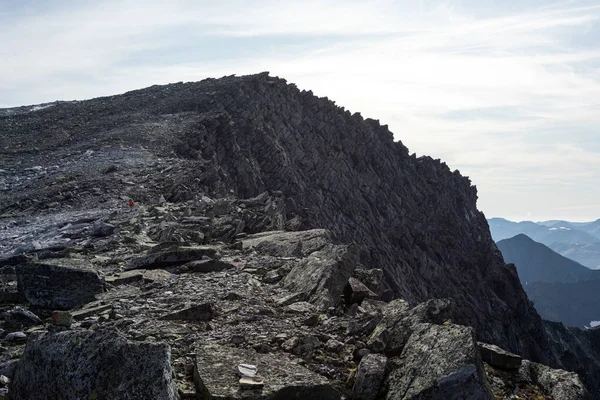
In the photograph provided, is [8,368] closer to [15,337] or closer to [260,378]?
[15,337]

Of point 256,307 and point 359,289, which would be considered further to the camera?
point 359,289

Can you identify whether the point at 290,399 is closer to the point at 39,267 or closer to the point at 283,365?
the point at 283,365

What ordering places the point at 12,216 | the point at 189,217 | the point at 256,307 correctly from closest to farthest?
1. the point at 256,307
2. the point at 189,217
3. the point at 12,216

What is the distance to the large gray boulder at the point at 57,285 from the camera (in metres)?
12.6

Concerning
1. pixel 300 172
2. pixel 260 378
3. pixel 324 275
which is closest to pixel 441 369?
pixel 260 378

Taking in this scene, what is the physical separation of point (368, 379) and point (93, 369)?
4.11m

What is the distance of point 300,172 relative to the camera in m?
68.9

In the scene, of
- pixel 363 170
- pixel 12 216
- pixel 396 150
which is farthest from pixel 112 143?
pixel 396 150

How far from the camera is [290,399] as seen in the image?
7934 mm

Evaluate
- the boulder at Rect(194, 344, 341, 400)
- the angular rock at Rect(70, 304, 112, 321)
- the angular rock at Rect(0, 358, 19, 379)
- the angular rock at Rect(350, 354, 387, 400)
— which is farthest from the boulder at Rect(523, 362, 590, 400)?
the angular rock at Rect(0, 358, 19, 379)

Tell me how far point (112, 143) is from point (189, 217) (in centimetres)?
2567

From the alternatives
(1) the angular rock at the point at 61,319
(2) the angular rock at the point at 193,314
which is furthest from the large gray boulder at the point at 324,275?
(1) the angular rock at the point at 61,319

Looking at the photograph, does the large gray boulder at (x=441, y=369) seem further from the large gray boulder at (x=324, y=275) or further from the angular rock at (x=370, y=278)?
the angular rock at (x=370, y=278)

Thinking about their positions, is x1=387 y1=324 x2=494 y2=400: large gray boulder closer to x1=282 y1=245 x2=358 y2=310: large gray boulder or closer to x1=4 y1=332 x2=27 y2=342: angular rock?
x1=282 y1=245 x2=358 y2=310: large gray boulder
